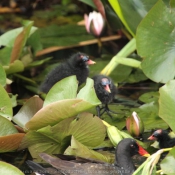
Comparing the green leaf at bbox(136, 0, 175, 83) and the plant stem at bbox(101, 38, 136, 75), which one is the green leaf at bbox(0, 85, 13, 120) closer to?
the green leaf at bbox(136, 0, 175, 83)

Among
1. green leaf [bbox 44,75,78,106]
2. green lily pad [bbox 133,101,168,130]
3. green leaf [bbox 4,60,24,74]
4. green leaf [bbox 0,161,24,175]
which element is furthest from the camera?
green leaf [bbox 4,60,24,74]

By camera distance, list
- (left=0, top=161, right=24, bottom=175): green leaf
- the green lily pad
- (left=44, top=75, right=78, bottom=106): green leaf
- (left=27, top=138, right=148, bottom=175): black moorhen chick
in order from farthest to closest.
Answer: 1. the green lily pad
2. (left=44, top=75, right=78, bottom=106): green leaf
3. (left=27, top=138, right=148, bottom=175): black moorhen chick
4. (left=0, top=161, right=24, bottom=175): green leaf

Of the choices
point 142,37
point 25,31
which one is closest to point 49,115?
point 142,37

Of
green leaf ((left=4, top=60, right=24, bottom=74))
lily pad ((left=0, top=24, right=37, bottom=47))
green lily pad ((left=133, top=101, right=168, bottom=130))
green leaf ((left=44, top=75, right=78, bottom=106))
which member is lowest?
green lily pad ((left=133, top=101, right=168, bottom=130))

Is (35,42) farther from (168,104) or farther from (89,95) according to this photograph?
(168,104)

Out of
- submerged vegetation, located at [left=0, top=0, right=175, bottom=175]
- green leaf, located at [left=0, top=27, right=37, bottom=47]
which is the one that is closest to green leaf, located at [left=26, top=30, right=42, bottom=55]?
submerged vegetation, located at [left=0, top=0, right=175, bottom=175]

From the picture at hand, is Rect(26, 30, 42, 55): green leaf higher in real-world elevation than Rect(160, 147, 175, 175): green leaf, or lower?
lower

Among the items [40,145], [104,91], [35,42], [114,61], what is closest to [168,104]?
[40,145]
